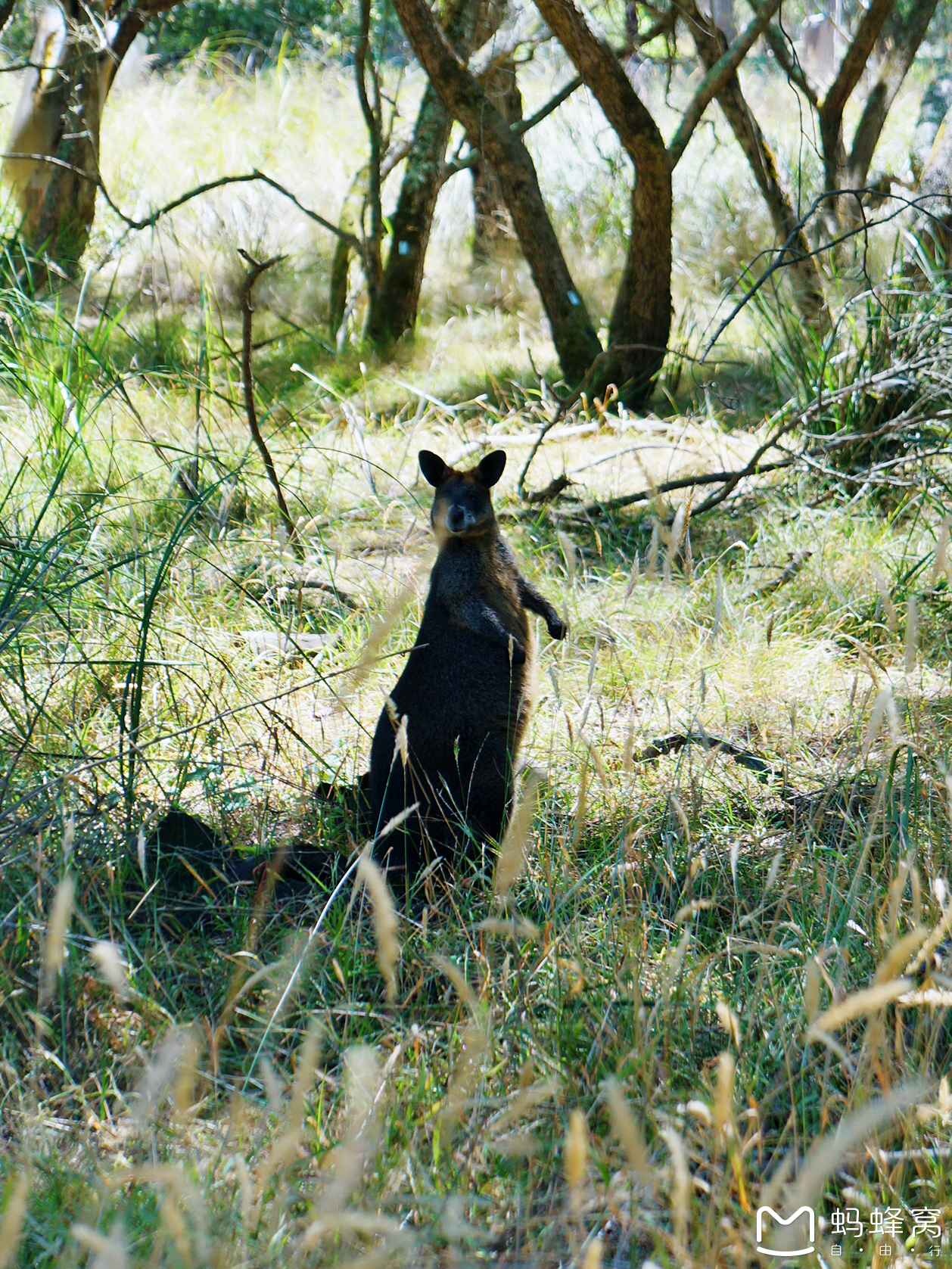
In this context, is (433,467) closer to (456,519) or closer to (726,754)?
(456,519)

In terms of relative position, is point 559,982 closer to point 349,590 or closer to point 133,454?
point 349,590

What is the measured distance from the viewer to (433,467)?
3934mm

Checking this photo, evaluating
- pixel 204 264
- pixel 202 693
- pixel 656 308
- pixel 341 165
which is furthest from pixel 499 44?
pixel 202 693

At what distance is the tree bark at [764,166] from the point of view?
7.25 m

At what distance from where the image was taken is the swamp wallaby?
3121 mm

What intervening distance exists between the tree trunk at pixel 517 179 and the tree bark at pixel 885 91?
266 centimetres

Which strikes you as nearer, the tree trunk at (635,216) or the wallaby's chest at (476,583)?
the wallaby's chest at (476,583)

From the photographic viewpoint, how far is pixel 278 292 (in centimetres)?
962

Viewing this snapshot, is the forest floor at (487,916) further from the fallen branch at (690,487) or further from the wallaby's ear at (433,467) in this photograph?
the wallaby's ear at (433,467)

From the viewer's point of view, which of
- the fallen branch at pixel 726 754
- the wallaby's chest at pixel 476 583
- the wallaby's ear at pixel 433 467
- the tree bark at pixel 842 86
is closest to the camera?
the fallen branch at pixel 726 754

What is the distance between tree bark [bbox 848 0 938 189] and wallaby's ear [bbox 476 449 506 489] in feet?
19.2

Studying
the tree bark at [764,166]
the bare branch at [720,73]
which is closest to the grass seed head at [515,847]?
the bare branch at [720,73]

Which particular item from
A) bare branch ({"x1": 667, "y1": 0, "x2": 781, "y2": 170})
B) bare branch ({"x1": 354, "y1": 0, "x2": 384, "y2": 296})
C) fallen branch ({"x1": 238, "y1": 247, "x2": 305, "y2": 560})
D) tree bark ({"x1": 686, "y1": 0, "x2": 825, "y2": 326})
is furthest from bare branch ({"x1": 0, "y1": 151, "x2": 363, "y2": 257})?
tree bark ({"x1": 686, "y1": 0, "x2": 825, "y2": 326})

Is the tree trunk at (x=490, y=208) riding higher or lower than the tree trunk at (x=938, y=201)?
higher
